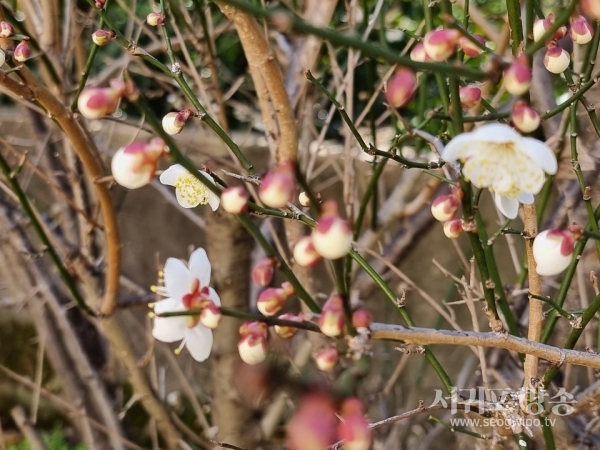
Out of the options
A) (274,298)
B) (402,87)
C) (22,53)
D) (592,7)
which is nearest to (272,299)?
(274,298)

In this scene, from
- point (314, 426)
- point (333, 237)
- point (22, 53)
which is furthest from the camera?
point (22, 53)

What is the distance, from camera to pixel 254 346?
1.53 ft

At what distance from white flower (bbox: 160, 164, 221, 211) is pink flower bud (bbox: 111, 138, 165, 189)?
0.20 metres

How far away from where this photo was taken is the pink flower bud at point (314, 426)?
1.47ft

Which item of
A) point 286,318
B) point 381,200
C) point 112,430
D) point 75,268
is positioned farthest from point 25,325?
point 286,318

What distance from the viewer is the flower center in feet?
2.11

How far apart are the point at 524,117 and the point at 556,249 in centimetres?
12

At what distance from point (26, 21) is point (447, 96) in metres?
1.05

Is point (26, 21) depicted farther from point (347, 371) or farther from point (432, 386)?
point (432, 386)

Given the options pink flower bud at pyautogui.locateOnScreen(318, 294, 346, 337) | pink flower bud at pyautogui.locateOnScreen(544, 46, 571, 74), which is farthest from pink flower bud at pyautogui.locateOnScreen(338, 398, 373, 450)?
pink flower bud at pyautogui.locateOnScreen(544, 46, 571, 74)

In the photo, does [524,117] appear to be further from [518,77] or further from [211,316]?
[211,316]

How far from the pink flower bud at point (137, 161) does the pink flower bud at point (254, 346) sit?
0.54 ft

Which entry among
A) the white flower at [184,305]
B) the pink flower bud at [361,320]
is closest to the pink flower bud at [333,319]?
the pink flower bud at [361,320]

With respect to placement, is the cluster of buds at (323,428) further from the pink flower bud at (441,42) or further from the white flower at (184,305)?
the pink flower bud at (441,42)
